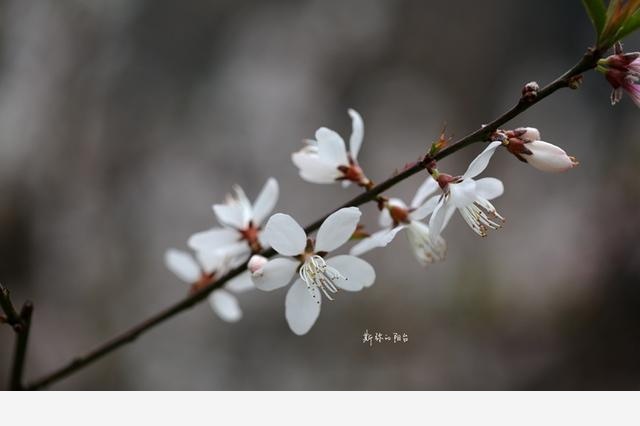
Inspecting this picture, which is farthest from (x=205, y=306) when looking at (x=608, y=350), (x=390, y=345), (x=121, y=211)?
(x=608, y=350)

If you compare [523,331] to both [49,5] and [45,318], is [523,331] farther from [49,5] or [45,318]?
[49,5]

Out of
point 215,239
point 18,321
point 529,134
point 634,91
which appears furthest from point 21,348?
point 634,91

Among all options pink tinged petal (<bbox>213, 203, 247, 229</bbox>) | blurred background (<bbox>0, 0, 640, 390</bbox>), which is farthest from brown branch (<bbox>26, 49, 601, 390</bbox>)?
blurred background (<bbox>0, 0, 640, 390</bbox>)

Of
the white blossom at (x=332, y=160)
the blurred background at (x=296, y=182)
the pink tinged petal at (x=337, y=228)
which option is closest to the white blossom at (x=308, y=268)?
the pink tinged petal at (x=337, y=228)

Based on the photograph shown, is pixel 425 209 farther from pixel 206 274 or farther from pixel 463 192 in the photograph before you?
pixel 206 274

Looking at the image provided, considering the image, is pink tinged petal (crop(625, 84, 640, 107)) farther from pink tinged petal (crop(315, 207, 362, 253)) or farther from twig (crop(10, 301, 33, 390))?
twig (crop(10, 301, 33, 390))

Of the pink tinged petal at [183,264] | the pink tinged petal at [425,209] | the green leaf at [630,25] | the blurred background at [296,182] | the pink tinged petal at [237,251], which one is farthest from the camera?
the blurred background at [296,182]

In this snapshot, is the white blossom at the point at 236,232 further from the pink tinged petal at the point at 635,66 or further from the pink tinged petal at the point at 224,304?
the pink tinged petal at the point at 635,66
